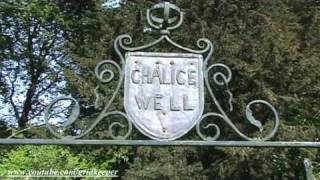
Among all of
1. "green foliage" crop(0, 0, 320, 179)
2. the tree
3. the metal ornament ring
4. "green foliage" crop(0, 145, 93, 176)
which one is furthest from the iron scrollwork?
the tree

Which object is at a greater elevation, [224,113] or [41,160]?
[224,113]

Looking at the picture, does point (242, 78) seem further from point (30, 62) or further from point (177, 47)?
point (177, 47)

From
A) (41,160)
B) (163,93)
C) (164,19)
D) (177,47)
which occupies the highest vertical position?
(164,19)

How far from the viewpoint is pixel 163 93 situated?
3.07 metres

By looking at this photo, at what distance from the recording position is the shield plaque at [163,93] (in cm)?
304

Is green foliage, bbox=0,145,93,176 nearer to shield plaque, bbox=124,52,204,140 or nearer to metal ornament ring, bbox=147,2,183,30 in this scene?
A: metal ornament ring, bbox=147,2,183,30

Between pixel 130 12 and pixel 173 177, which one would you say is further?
pixel 130 12

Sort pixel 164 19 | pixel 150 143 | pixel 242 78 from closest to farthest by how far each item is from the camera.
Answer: pixel 150 143 < pixel 164 19 < pixel 242 78

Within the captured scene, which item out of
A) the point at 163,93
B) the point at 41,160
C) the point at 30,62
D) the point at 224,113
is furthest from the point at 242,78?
the point at 163,93

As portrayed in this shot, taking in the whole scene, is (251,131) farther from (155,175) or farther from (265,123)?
(155,175)

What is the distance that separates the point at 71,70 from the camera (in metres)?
15.6

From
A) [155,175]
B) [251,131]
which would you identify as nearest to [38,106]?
[155,175]

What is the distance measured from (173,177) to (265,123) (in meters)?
2.43

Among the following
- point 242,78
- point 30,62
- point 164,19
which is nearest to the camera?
point 164,19
